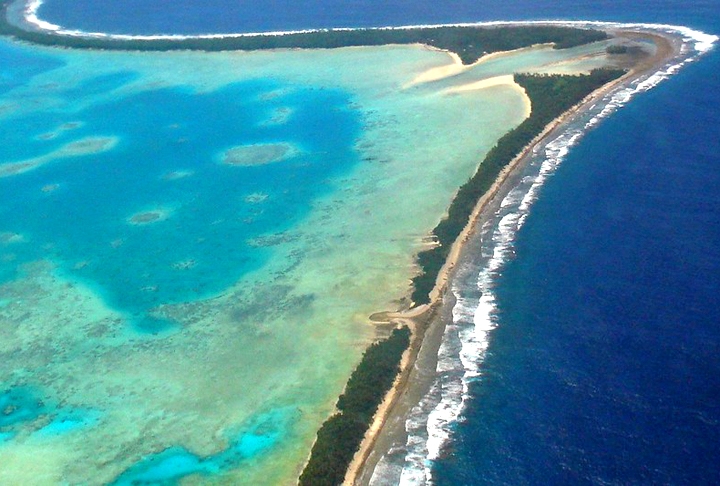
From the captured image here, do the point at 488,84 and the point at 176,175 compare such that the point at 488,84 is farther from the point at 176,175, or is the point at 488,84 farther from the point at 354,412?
the point at 354,412

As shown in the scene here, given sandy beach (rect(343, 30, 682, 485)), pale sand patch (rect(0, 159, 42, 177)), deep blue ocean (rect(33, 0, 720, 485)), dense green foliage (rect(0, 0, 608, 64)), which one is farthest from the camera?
dense green foliage (rect(0, 0, 608, 64))

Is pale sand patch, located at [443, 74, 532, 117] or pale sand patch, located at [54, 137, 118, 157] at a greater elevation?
pale sand patch, located at [443, 74, 532, 117]

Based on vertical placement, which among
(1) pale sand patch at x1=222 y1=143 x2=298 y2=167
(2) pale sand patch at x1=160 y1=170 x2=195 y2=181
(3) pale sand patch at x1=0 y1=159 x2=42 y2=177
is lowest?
(3) pale sand patch at x1=0 y1=159 x2=42 y2=177

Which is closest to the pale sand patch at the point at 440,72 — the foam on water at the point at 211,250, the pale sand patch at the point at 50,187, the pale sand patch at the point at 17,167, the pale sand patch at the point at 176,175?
the foam on water at the point at 211,250

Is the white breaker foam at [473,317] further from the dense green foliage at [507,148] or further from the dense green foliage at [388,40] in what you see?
the dense green foliage at [388,40]

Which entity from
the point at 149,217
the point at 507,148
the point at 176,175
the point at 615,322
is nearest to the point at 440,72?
the point at 507,148

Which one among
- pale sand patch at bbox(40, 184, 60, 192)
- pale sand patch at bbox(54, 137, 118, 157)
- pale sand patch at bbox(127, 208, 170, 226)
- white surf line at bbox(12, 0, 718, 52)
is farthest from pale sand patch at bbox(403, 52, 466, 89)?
pale sand patch at bbox(40, 184, 60, 192)

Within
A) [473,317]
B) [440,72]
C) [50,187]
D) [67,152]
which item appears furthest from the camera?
[440,72]

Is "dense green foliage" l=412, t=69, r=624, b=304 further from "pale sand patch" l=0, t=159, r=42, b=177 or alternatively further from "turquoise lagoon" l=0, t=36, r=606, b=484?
"pale sand patch" l=0, t=159, r=42, b=177
